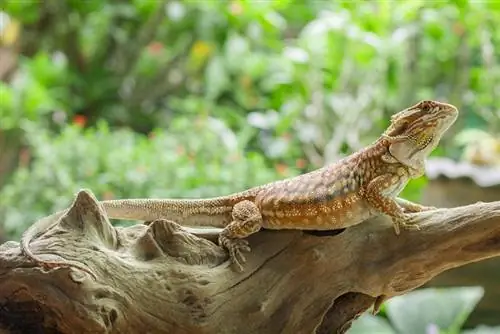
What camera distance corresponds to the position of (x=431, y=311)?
109 inches

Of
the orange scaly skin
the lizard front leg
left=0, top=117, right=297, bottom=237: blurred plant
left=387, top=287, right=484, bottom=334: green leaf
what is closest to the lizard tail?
the orange scaly skin

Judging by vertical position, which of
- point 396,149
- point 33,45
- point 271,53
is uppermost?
point 33,45

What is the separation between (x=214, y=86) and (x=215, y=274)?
232cm

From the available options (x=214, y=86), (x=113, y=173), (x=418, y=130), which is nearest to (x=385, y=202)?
(x=418, y=130)

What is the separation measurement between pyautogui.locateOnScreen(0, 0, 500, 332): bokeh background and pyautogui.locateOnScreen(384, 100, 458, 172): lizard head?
1305mm

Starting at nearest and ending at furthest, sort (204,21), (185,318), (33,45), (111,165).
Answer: (185,318), (111,165), (204,21), (33,45)

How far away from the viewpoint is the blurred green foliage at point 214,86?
10.0 feet

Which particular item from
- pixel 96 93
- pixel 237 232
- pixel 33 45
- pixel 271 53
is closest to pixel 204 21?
pixel 271 53

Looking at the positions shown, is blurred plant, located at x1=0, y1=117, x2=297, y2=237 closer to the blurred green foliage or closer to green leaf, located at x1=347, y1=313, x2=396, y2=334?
the blurred green foliage

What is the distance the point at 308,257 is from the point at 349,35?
1704 mm

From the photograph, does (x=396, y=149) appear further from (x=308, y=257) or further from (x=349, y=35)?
(x=349, y=35)

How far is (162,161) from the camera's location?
304 cm

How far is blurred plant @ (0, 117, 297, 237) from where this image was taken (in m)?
2.94

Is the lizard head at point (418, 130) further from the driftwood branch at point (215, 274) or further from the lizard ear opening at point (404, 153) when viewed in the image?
the driftwood branch at point (215, 274)
